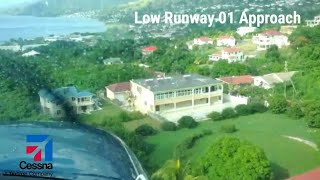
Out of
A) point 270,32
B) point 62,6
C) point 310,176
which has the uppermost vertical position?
point 62,6

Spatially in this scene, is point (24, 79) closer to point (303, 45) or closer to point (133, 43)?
point (133, 43)

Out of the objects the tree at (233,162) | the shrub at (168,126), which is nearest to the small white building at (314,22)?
the tree at (233,162)

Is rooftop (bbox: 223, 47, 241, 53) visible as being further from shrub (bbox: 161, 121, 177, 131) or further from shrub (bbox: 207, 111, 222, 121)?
shrub (bbox: 161, 121, 177, 131)

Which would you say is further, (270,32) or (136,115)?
(270,32)

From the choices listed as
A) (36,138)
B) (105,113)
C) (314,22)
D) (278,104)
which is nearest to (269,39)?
(314,22)

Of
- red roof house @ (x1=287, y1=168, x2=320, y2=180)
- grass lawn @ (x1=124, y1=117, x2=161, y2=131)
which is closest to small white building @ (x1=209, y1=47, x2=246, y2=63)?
grass lawn @ (x1=124, y1=117, x2=161, y2=131)

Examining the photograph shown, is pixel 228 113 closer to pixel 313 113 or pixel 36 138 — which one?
pixel 313 113

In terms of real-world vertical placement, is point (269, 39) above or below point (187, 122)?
above
